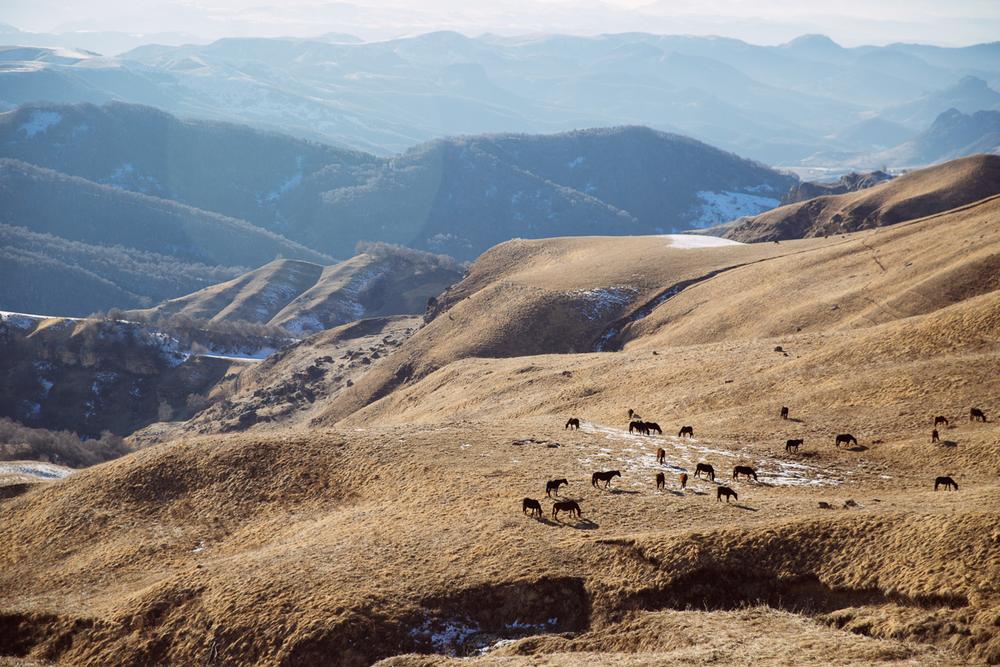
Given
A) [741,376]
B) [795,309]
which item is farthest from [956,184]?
[741,376]

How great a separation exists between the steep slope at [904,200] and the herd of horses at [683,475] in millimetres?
90355

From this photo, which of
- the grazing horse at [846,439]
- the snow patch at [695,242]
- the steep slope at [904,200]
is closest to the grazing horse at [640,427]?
the grazing horse at [846,439]

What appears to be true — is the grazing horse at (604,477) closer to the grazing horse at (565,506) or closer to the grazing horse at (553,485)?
the grazing horse at (553,485)

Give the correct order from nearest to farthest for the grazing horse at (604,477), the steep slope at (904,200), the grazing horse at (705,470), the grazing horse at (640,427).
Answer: the grazing horse at (604,477) < the grazing horse at (705,470) < the grazing horse at (640,427) < the steep slope at (904,200)

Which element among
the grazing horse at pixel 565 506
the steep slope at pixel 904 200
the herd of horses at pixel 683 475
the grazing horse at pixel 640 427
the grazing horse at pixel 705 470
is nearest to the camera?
the grazing horse at pixel 565 506

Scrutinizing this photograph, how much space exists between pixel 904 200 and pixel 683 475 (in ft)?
347

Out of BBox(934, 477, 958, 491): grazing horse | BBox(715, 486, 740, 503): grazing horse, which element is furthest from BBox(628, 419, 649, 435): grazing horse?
BBox(934, 477, 958, 491): grazing horse

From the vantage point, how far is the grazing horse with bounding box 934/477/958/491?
2511cm

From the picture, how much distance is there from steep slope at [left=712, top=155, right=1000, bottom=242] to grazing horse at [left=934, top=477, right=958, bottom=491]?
96.0 m

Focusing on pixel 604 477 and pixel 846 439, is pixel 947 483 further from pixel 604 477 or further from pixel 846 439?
pixel 604 477

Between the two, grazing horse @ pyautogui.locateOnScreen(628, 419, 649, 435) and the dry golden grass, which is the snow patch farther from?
grazing horse @ pyautogui.locateOnScreen(628, 419, 649, 435)

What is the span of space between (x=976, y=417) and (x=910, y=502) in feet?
32.1

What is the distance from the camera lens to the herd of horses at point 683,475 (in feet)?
83.3

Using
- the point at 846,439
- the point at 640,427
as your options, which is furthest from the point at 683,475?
the point at 640,427
